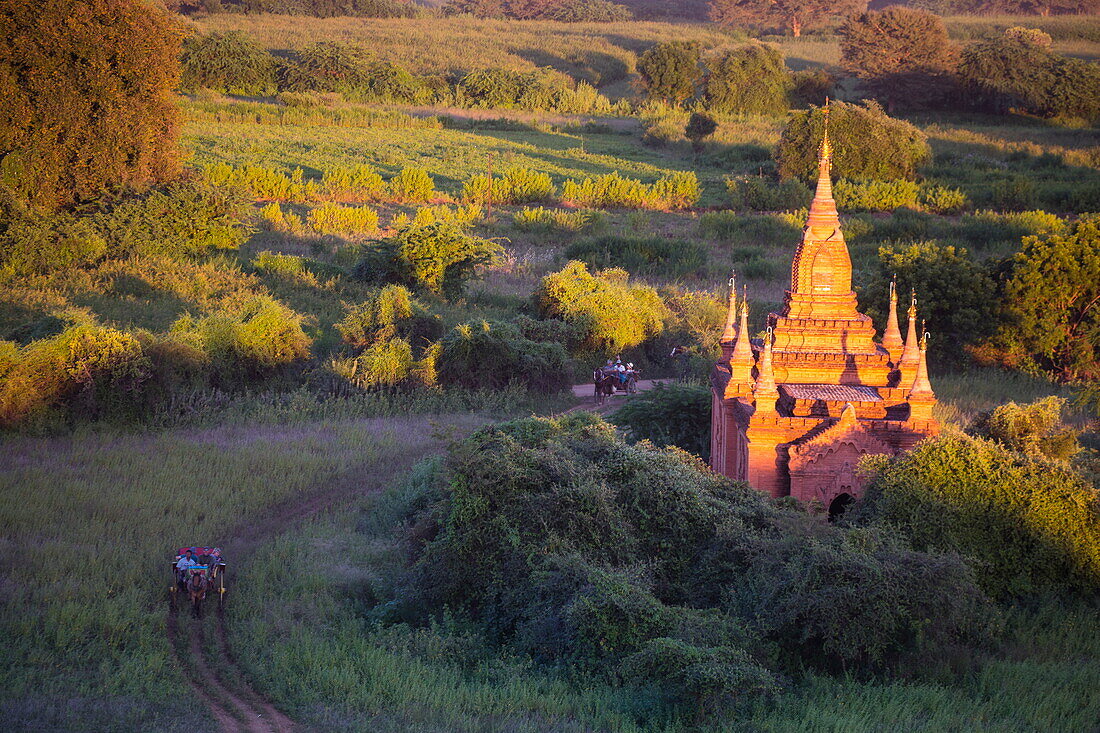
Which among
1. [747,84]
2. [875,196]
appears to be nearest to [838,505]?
[875,196]

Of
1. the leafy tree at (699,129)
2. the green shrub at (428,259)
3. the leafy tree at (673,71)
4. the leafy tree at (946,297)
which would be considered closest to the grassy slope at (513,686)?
the leafy tree at (946,297)

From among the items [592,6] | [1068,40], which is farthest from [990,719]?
[592,6]

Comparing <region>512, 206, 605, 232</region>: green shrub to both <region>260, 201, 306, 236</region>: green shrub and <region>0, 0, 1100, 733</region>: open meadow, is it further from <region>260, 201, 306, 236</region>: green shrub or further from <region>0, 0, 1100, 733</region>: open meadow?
<region>260, 201, 306, 236</region>: green shrub

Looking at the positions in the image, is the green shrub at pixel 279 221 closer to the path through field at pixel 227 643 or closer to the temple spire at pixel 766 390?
the path through field at pixel 227 643

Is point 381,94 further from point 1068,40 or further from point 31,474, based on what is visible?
point 31,474

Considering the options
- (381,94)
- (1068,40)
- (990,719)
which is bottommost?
(990,719)
